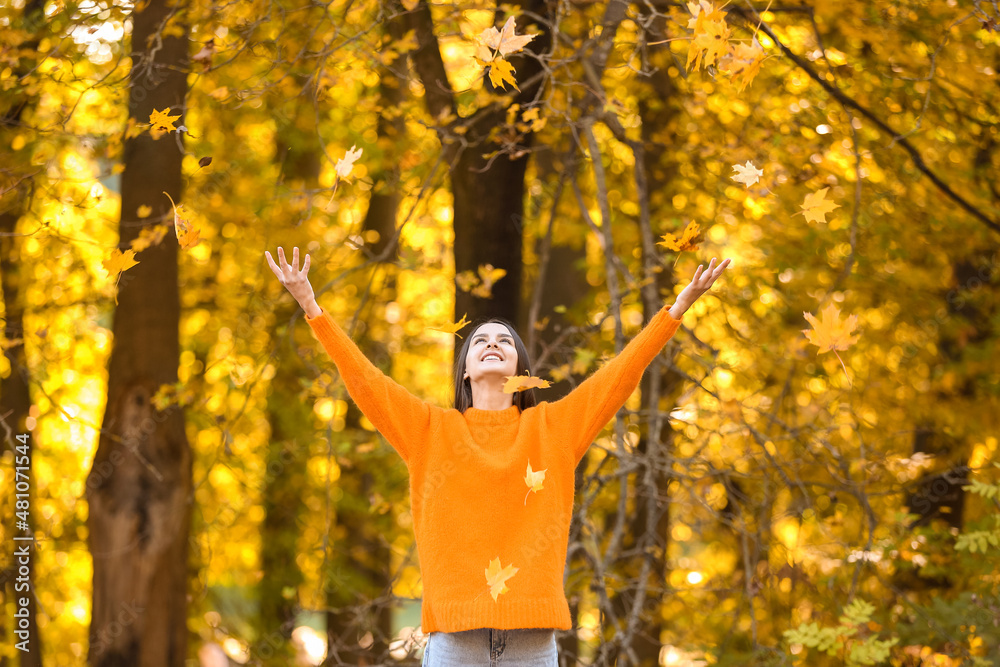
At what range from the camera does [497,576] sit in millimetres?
2551

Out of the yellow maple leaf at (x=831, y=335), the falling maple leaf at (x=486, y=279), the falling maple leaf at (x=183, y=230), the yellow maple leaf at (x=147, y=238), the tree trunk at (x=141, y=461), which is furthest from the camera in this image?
the tree trunk at (x=141, y=461)

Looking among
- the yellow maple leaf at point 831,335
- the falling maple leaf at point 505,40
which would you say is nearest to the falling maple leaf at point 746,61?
the falling maple leaf at point 505,40

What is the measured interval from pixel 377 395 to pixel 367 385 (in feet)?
0.15

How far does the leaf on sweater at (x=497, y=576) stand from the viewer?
2.53m

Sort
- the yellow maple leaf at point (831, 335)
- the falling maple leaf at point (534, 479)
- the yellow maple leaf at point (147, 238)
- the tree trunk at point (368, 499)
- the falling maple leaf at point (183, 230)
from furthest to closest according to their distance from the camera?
the tree trunk at point (368, 499) → the yellow maple leaf at point (147, 238) → the falling maple leaf at point (183, 230) → the yellow maple leaf at point (831, 335) → the falling maple leaf at point (534, 479)

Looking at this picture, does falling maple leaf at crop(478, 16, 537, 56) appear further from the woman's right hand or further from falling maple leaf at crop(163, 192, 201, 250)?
falling maple leaf at crop(163, 192, 201, 250)

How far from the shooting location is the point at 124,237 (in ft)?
16.0

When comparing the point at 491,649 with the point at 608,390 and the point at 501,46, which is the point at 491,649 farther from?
the point at 501,46

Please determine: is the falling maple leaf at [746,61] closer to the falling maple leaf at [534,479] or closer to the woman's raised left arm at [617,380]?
the woman's raised left arm at [617,380]

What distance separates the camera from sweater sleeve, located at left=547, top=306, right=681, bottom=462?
2668 millimetres

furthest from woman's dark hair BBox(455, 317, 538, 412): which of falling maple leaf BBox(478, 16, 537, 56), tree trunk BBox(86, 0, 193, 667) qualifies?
tree trunk BBox(86, 0, 193, 667)

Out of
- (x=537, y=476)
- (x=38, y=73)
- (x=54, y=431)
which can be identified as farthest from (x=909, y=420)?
(x=54, y=431)

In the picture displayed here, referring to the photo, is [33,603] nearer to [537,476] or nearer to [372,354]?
[372,354]

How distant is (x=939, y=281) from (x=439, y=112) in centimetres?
415
